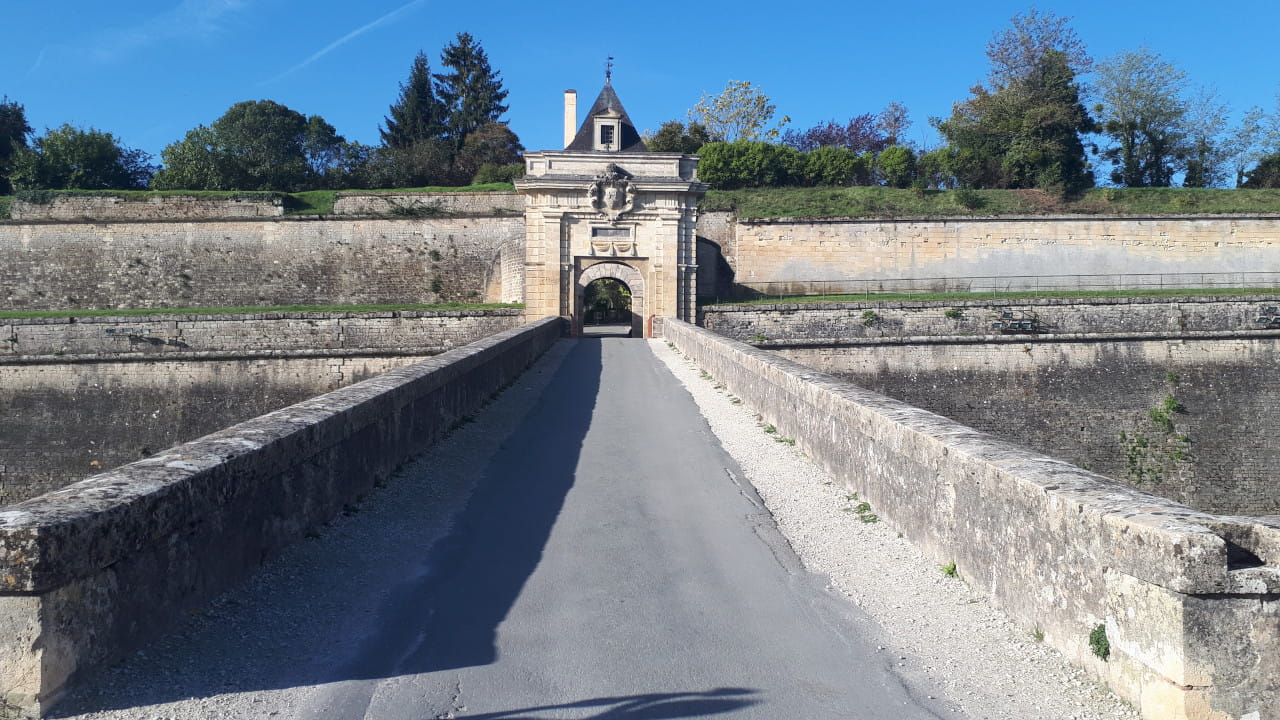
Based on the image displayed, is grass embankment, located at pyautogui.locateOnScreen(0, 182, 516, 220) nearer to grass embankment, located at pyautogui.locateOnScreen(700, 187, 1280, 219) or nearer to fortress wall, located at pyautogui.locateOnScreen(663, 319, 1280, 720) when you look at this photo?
grass embankment, located at pyautogui.locateOnScreen(700, 187, 1280, 219)

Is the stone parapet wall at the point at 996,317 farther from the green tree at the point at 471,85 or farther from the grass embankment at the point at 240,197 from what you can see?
the green tree at the point at 471,85

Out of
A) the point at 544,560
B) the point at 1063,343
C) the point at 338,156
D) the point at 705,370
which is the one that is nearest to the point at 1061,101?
the point at 1063,343

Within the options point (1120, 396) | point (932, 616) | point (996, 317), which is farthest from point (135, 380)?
point (1120, 396)

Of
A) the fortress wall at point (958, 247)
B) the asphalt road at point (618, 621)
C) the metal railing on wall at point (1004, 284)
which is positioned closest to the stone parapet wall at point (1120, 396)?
the metal railing on wall at point (1004, 284)

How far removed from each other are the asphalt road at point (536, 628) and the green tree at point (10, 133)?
4564cm

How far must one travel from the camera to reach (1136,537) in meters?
2.66

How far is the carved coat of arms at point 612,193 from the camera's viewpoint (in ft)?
77.9

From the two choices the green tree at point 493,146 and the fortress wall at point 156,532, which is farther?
the green tree at point 493,146

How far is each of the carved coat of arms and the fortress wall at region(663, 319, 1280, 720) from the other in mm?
19742

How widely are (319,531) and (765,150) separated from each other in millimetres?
35713

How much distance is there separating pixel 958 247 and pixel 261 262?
82.0 ft

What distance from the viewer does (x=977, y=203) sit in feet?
103

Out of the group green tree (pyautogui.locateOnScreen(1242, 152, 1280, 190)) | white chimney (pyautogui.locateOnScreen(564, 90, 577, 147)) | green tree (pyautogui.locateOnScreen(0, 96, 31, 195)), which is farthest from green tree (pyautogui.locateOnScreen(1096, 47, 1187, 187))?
green tree (pyautogui.locateOnScreen(0, 96, 31, 195))

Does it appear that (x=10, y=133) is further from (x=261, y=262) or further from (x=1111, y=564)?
(x=1111, y=564)
